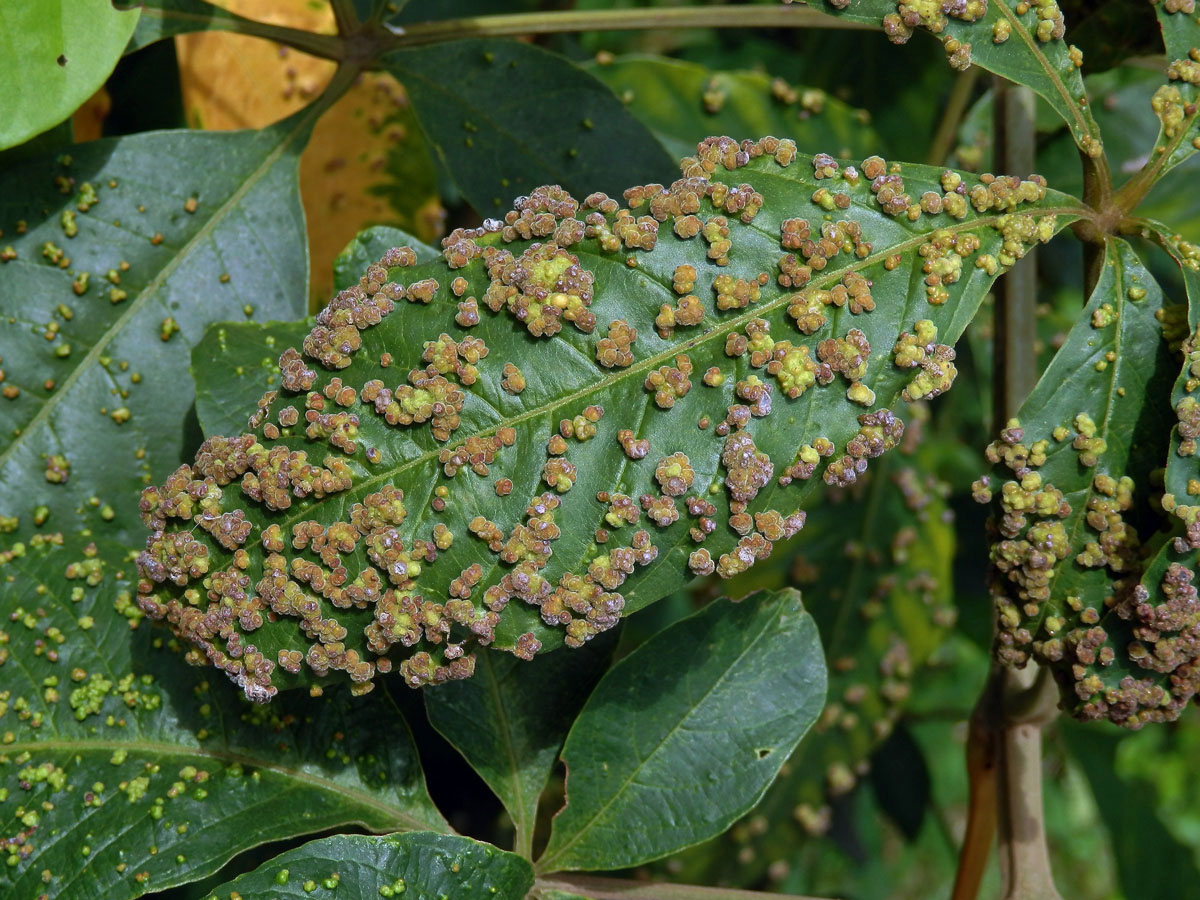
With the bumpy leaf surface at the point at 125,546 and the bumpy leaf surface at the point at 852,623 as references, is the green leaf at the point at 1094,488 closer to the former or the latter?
the bumpy leaf surface at the point at 125,546

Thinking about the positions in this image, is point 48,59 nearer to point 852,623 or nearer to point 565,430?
point 565,430

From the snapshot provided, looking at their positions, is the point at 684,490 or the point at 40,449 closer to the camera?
the point at 684,490

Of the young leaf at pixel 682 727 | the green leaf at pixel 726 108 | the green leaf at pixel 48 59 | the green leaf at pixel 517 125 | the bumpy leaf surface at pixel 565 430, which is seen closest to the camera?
the bumpy leaf surface at pixel 565 430

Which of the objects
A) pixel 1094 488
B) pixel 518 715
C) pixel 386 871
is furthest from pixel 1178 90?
pixel 386 871

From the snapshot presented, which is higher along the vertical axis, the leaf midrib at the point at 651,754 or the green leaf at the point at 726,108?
the green leaf at the point at 726,108

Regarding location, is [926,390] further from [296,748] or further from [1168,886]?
[1168,886]

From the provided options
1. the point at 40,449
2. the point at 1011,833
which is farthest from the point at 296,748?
the point at 1011,833

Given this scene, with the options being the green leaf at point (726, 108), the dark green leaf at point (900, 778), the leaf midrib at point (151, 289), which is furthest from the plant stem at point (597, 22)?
the dark green leaf at point (900, 778)
